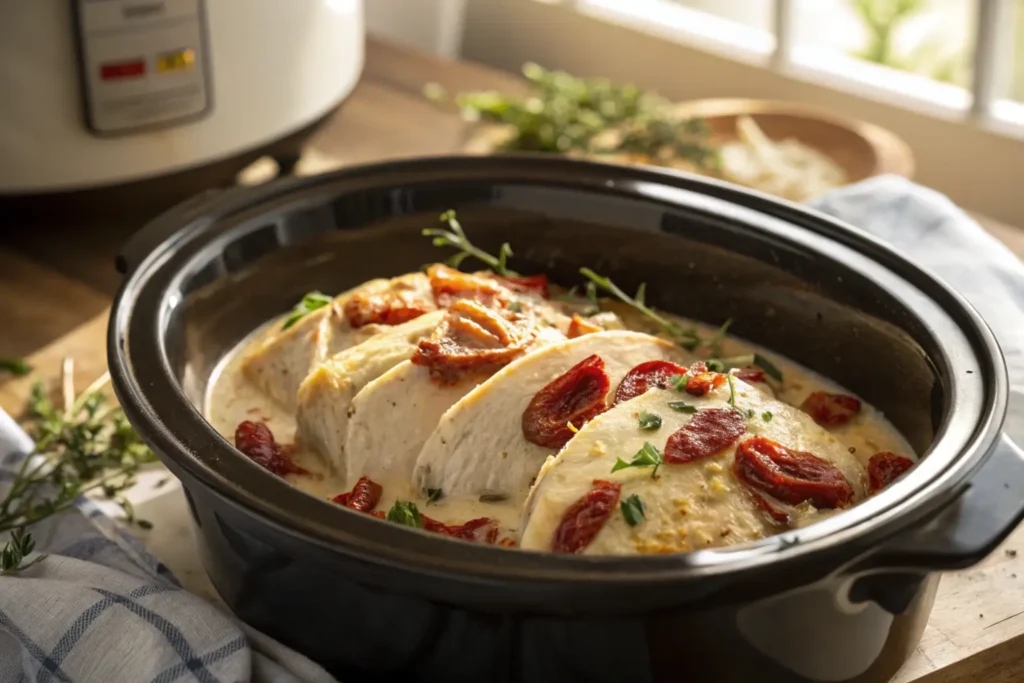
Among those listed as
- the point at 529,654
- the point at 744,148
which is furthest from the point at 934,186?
the point at 529,654

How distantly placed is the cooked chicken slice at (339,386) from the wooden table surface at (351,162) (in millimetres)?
727

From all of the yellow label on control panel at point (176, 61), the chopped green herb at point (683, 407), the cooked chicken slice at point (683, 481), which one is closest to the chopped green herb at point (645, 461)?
the cooked chicken slice at point (683, 481)

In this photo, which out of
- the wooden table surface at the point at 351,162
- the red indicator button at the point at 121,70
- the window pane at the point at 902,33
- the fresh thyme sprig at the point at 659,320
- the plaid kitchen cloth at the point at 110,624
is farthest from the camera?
the window pane at the point at 902,33

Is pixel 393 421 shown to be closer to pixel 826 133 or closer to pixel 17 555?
pixel 17 555

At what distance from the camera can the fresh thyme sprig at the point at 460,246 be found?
2227 mm

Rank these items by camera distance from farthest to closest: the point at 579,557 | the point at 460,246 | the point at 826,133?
1. the point at 826,133
2. the point at 460,246
3. the point at 579,557

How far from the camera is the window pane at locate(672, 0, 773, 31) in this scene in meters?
5.08

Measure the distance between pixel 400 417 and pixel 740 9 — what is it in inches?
150

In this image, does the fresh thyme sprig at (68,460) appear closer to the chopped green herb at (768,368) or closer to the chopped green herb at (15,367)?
the chopped green herb at (15,367)

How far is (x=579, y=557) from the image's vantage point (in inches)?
50.9

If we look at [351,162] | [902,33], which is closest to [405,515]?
[351,162]

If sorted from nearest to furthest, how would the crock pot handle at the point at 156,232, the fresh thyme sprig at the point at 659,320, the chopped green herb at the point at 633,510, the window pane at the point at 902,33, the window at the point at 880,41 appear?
1. the chopped green herb at the point at 633,510
2. the crock pot handle at the point at 156,232
3. the fresh thyme sprig at the point at 659,320
4. the window at the point at 880,41
5. the window pane at the point at 902,33

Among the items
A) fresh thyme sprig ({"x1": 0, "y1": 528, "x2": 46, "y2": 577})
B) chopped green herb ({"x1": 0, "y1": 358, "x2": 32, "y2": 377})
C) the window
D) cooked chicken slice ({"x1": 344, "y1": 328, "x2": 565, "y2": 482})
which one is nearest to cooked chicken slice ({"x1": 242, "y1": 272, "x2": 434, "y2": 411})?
cooked chicken slice ({"x1": 344, "y1": 328, "x2": 565, "y2": 482})

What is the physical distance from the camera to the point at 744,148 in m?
3.21
